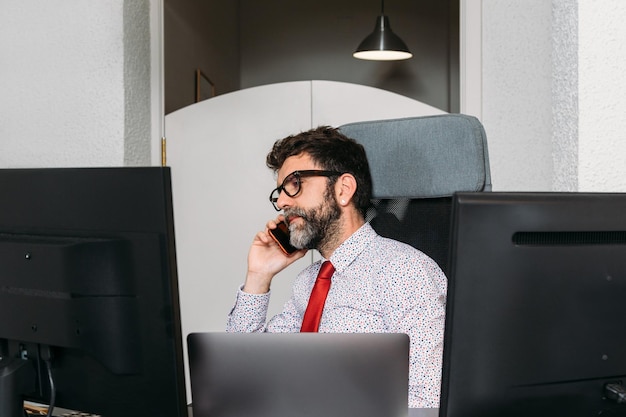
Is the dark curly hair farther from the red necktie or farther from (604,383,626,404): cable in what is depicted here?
(604,383,626,404): cable

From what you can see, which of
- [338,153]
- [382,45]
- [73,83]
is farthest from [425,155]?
[382,45]

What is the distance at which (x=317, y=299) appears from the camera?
1.80m

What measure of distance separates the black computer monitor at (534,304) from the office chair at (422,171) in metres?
0.80

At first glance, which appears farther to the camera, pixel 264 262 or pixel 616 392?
pixel 264 262

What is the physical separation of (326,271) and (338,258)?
5cm

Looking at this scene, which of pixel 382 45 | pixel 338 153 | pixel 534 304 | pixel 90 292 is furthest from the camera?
pixel 382 45

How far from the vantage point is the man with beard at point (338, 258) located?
66.1 inches

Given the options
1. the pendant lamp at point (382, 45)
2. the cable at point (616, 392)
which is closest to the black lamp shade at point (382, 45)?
the pendant lamp at point (382, 45)

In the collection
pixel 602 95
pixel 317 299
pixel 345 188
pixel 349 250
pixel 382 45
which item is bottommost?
pixel 317 299

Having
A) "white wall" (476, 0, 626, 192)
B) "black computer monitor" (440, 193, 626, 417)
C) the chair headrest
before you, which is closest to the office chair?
the chair headrest

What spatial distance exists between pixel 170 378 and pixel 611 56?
1273 millimetres

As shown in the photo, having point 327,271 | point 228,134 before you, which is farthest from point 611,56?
point 228,134

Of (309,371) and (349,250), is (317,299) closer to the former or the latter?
(349,250)

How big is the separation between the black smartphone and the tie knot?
0.35 ft
